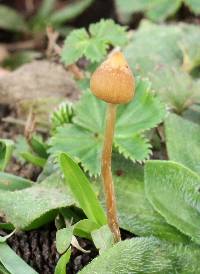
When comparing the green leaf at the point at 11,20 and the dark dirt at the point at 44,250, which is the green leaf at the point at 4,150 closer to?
the dark dirt at the point at 44,250

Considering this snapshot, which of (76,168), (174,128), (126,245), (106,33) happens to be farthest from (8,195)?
(106,33)

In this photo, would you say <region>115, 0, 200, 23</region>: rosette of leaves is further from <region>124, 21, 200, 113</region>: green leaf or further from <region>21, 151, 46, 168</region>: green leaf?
<region>21, 151, 46, 168</region>: green leaf

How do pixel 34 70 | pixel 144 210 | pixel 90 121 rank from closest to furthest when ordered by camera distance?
pixel 144 210
pixel 90 121
pixel 34 70

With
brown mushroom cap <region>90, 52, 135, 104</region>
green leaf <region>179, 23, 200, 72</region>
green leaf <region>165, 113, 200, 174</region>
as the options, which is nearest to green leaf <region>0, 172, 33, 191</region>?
green leaf <region>165, 113, 200, 174</region>

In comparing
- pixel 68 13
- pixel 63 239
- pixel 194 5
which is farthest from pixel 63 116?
pixel 68 13

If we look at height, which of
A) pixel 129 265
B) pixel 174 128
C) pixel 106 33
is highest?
pixel 106 33

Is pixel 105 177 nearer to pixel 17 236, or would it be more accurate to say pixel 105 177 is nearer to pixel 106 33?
pixel 17 236

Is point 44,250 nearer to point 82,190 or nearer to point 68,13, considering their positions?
point 82,190
